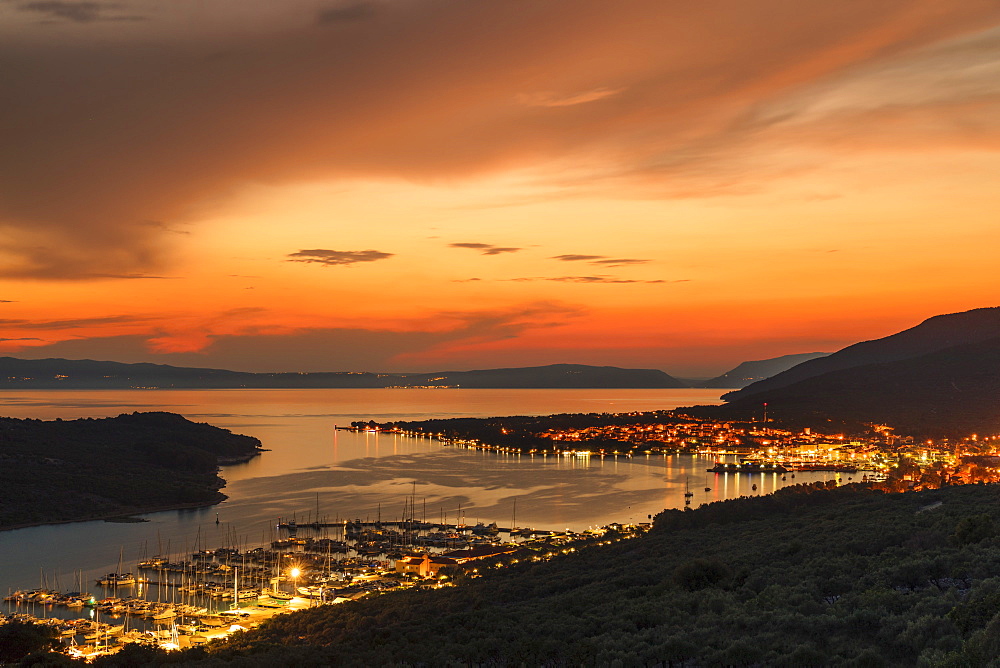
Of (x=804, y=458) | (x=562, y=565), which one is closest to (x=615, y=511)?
(x=562, y=565)

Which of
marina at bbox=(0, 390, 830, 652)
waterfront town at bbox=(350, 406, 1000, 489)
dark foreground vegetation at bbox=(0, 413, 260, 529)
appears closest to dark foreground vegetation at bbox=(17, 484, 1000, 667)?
marina at bbox=(0, 390, 830, 652)

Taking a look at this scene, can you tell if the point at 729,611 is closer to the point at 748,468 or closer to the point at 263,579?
the point at 263,579

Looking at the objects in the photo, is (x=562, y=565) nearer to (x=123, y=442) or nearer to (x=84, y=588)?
(x=84, y=588)

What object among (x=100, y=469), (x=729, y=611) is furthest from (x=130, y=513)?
(x=729, y=611)

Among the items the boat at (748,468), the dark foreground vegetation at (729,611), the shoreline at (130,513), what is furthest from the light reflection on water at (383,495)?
the dark foreground vegetation at (729,611)

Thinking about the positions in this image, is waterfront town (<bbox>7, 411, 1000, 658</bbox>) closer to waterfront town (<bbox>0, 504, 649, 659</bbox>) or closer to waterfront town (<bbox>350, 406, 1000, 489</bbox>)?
waterfront town (<bbox>0, 504, 649, 659</bbox>)
